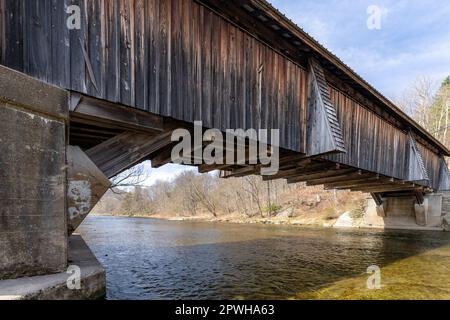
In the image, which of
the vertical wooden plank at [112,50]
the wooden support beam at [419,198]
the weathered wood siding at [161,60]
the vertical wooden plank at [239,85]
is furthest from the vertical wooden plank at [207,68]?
the wooden support beam at [419,198]

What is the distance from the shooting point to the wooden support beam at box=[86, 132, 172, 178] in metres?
4.38

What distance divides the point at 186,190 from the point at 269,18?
5292cm

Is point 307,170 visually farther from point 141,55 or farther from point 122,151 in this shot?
point 141,55

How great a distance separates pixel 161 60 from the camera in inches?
183

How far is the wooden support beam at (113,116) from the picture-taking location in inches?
154

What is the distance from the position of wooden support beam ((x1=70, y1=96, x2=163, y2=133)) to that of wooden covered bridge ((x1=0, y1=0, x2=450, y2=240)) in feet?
0.05

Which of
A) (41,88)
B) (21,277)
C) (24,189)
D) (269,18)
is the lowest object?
(21,277)

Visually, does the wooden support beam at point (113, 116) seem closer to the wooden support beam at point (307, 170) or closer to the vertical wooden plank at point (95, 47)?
the vertical wooden plank at point (95, 47)

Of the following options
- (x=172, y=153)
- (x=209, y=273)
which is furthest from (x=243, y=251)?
(x=172, y=153)

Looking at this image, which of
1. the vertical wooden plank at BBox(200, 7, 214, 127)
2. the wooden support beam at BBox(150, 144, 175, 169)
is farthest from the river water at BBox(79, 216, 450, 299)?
the vertical wooden plank at BBox(200, 7, 214, 127)

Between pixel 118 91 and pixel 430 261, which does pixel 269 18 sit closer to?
pixel 118 91

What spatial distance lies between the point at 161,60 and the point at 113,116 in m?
1.19

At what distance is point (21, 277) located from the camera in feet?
9.87

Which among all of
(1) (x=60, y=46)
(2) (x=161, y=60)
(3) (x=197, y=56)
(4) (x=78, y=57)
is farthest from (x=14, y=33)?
(3) (x=197, y=56)
